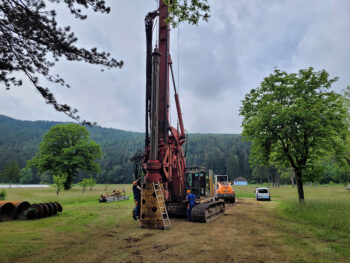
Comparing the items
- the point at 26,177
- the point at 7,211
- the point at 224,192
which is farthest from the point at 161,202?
the point at 26,177

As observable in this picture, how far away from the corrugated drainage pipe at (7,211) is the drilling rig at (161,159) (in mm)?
7369

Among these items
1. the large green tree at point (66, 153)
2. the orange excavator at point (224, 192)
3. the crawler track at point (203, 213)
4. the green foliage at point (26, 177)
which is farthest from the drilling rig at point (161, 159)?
the green foliage at point (26, 177)

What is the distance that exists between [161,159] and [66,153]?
1139 inches

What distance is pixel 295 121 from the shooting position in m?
14.4

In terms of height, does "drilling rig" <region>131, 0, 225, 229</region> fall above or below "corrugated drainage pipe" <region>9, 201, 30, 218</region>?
above

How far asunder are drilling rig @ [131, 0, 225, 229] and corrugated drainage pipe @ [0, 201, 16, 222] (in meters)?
7.37

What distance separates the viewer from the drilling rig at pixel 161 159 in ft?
33.6

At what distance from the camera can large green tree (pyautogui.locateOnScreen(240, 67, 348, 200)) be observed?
1389 centimetres

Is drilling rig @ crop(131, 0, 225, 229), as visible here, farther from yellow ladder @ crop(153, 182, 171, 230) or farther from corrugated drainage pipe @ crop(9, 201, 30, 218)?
corrugated drainage pipe @ crop(9, 201, 30, 218)

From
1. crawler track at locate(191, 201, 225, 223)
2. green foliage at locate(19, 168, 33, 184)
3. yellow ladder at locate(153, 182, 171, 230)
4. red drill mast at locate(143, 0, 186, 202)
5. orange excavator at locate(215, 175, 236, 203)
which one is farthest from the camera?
green foliage at locate(19, 168, 33, 184)

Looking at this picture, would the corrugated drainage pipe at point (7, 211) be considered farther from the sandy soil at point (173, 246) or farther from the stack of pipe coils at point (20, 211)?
the sandy soil at point (173, 246)

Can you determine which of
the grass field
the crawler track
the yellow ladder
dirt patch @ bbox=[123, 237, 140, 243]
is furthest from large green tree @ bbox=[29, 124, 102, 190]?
dirt patch @ bbox=[123, 237, 140, 243]

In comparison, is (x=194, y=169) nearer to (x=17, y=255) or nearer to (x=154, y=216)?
(x=154, y=216)

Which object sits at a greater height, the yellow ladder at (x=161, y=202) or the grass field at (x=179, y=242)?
the yellow ladder at (x=161, y=202)
